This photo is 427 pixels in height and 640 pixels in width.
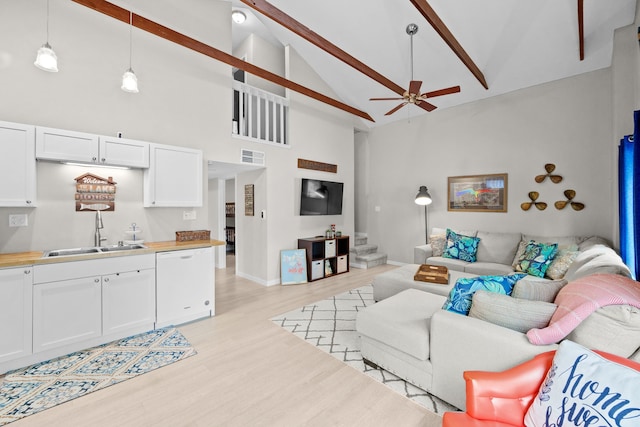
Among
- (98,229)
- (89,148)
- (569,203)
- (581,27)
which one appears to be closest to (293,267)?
(98,229)

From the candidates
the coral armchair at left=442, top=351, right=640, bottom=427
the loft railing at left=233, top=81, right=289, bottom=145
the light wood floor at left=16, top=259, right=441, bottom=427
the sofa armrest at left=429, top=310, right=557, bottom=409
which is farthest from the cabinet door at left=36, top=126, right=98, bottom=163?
the coral armchair at left=442, top=351, right=640, bottom=427

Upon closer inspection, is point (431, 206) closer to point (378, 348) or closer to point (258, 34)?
point (378, 348)

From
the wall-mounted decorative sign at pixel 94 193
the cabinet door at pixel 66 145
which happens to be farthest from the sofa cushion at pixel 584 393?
the wall-mounted decorative sign at pixel 94 193

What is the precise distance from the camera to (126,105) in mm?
3293

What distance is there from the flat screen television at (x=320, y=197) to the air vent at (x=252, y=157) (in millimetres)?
963

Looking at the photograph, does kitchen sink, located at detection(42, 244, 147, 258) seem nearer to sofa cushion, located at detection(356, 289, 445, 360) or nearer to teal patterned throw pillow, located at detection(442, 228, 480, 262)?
sofa cushion, located at detection(356, 289, 445, 360)

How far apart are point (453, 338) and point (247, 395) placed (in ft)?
5.09

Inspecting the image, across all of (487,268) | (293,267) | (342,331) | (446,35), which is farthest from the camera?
(293,267)

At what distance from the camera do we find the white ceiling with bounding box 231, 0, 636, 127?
3484 millimetres

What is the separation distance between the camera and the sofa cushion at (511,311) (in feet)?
5.32

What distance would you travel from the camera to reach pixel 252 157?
454 cm

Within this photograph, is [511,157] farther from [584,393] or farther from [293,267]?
[584,393]

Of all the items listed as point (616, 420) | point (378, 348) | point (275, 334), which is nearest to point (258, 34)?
point (275, 334)

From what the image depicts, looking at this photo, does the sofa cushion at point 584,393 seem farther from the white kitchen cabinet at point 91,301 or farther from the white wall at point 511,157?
the white wall at point 511,157
